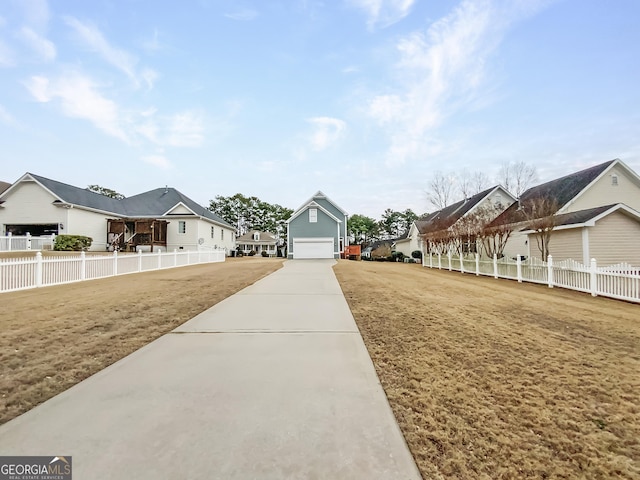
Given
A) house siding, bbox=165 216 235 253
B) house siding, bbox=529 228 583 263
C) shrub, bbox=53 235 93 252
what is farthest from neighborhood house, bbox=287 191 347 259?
house siding, bbox=529 228 583 263

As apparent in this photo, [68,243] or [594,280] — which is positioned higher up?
[68,243]

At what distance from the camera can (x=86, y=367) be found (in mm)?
3342

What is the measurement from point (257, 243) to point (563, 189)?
42313 millimetres

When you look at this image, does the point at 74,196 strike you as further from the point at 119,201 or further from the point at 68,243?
the point at 68,243

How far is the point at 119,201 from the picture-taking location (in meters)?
29.1

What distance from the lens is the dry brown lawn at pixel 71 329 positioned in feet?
9.72

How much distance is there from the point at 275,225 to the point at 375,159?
3753 centimetres

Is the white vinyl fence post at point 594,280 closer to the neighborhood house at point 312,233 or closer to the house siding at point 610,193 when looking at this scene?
the house siding at point 610,193

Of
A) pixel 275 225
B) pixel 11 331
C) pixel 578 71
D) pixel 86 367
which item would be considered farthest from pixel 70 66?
pixel 275 225

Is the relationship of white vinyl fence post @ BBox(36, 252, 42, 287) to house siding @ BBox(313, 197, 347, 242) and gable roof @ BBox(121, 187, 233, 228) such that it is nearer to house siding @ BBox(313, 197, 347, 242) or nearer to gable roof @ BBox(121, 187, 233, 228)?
gable roof @ BBox(121, 187, 233, 228)

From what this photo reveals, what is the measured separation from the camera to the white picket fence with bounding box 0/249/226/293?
330 inches

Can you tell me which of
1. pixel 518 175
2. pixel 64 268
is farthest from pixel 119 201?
pixel 518 175

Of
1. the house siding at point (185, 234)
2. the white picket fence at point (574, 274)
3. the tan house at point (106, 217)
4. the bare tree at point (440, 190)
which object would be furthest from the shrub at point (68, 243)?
the bare tree at point (440, 190)

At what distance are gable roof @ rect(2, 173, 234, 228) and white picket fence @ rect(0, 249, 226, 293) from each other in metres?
13.4
